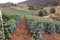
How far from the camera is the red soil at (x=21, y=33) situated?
34.4ft

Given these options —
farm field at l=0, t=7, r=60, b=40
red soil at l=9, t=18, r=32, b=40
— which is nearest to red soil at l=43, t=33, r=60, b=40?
farm field at l=0, t=7, r=60, b=40

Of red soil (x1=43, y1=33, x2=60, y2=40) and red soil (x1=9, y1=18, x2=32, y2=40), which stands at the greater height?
red soil (x1=9, y1=18, x2=32, y2=40)

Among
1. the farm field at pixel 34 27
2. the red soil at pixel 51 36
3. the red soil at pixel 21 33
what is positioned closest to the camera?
the farm field at pixel 34 27

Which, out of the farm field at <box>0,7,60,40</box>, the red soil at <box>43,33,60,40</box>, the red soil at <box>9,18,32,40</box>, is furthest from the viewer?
the red soil at <box>43,33,60,40</box>

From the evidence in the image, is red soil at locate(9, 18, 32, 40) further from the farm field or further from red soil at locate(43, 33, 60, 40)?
red soil at locate(43, 33, 60, 40)

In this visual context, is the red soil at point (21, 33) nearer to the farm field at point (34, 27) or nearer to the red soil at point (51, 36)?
the farm field at point (34, 27)

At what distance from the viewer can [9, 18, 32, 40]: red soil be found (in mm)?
10484

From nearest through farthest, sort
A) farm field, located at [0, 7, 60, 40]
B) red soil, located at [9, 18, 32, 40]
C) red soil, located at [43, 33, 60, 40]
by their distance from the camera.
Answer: farm field, located at [0, 7, 60, 40] < red soil, located at [9, 18, 32, 40] < red soil, located at [43, 33, 60, 40]

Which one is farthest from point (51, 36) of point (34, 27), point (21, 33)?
point (21, 33)

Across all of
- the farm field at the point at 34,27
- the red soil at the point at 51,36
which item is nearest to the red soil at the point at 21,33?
the farm field at the point at 34,27

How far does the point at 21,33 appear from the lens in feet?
35.3

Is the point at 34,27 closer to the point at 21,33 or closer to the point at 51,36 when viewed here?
the point at 21,33

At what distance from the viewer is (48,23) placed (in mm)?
11273

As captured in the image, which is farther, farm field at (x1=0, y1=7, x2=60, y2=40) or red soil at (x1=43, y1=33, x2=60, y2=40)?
red soil at (x1=43, y1=33, x2=60, y2=40)
